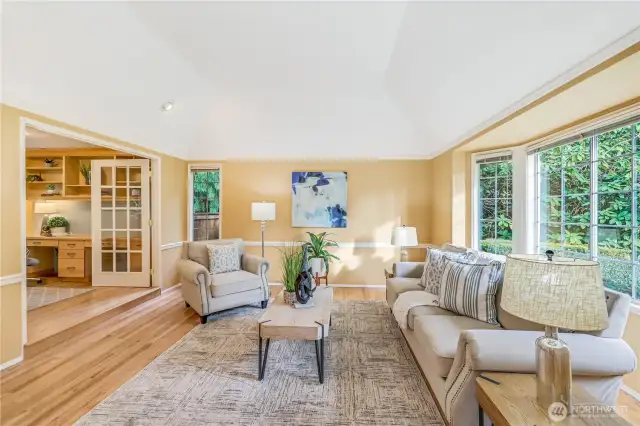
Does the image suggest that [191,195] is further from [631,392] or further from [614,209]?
[631,392]

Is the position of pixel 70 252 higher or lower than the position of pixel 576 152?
lower

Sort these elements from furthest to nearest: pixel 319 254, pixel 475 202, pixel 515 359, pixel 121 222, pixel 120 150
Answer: pixel 319 254, pixel 121 222, pixel 475 202, pixel 120 150, pixel 515 359

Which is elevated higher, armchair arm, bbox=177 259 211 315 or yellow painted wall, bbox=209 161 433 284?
yellow painted wall, bbox=209 161 433 284

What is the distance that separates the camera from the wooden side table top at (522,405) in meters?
1.12

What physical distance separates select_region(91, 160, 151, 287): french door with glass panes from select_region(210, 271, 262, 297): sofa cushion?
63.9 inches

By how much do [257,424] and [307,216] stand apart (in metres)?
3.55

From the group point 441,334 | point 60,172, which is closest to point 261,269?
point 441,334

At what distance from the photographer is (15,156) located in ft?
8.36

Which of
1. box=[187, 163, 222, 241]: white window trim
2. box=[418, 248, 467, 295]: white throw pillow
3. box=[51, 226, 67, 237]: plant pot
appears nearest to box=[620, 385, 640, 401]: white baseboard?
box=[418, 248, 467, 295]: white throw pillow

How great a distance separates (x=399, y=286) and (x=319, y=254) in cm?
177

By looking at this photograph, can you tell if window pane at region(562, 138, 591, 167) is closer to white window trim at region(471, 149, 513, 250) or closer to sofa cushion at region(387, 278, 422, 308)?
white window trim at region(471, 149, 513, 250)

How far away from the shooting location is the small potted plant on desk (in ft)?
15.4

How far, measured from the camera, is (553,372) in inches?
46.1

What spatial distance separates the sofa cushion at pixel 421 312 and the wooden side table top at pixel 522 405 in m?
1.02
